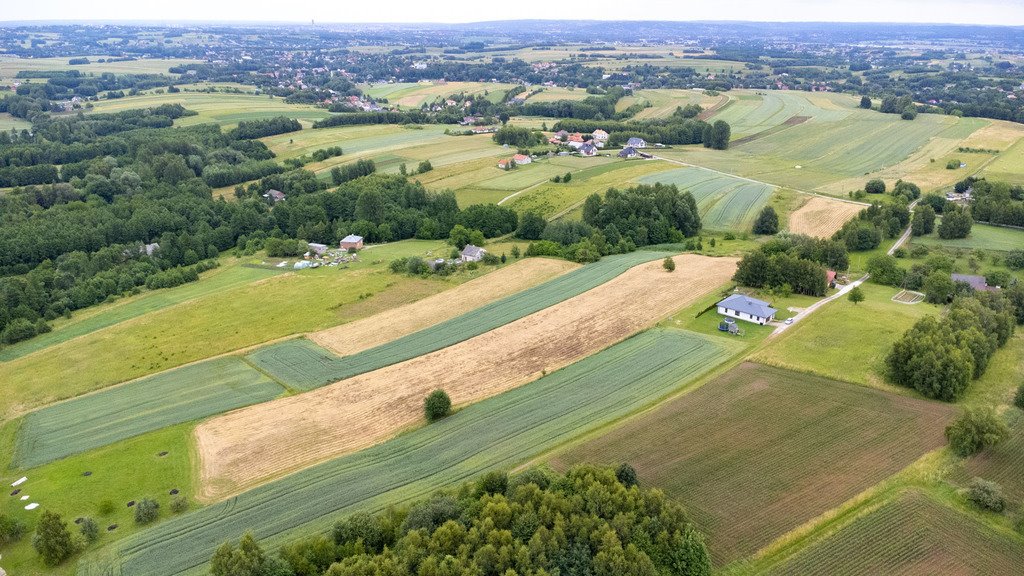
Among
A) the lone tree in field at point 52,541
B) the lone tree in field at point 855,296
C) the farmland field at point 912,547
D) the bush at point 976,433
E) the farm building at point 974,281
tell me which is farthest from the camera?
the farm building at point 974,281

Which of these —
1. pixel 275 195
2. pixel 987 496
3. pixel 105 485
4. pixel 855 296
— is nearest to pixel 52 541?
pixel 105 485

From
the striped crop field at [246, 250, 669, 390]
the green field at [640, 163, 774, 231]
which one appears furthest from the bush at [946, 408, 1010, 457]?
the green field at [640, 163, 774, 231]

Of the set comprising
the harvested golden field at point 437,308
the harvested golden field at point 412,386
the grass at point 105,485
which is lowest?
the grass at point 105,485

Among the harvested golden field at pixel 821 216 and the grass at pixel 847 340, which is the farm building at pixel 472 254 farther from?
the harvested golden field at pixel 821 216

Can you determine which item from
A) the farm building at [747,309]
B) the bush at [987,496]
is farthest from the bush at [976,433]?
the farm building at [747,309]

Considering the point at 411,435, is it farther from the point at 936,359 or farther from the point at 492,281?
the point at 936,359

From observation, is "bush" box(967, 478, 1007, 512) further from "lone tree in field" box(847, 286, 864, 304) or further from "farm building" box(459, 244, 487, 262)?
"farm building" box(459, 244, 487, 262)
